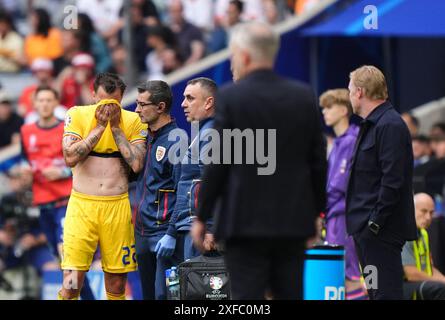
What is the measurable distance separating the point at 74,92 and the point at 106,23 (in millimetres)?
1980

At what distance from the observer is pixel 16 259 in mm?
14766

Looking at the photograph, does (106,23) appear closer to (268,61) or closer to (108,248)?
(108,248)

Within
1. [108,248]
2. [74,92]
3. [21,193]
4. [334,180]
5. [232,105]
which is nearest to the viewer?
[232,105]

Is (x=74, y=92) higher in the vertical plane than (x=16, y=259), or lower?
higher

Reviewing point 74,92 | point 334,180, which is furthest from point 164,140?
point 74,92

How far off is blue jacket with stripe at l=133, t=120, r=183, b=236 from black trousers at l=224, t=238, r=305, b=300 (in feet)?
→ 8.70

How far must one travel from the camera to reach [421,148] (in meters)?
Answer: 14.6

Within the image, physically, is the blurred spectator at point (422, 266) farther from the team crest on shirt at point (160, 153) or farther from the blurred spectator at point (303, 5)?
the blurred spectator at point (303, 5)

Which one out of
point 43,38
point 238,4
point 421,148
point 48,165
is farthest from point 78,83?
point 421,148

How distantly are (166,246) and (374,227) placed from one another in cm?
158

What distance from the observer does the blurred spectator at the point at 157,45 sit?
1656cm

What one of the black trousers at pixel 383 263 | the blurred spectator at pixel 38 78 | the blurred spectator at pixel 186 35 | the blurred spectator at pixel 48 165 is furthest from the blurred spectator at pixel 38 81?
the black trousers at pixel 383 263

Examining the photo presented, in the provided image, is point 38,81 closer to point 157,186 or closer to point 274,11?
point 274,11

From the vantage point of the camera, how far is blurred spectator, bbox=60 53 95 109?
15781mm
